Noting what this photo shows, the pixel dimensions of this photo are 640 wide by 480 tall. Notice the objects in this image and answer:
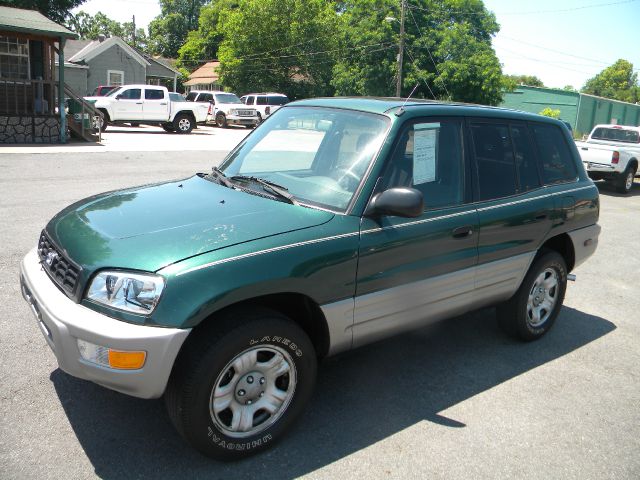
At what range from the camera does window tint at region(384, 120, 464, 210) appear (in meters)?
3.65

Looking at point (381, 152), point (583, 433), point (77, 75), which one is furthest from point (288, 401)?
point (77, 75)

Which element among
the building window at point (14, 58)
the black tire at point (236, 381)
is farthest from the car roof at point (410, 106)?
the building window at point (14, 58)

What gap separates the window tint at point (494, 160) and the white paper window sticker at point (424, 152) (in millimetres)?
422

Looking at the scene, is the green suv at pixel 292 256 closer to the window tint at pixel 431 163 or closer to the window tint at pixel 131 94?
the window tint at pixel 431 163

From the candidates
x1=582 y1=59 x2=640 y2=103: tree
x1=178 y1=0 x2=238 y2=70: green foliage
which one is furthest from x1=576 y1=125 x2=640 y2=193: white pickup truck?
x1=582 y1=59 x2=640 y2=103: tree

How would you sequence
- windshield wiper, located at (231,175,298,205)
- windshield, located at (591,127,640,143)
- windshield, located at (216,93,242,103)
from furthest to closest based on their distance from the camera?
windshield, located at (216,93,242,103) → windshield, located at (591,127,640,143) → windshield wiper, located at (231,175,298,205)

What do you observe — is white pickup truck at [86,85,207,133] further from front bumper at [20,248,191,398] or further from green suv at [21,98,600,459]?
front bumper at [20,248,191,398]

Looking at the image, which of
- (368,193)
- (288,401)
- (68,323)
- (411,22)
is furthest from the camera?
(411,22)

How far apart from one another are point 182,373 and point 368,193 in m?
1.45

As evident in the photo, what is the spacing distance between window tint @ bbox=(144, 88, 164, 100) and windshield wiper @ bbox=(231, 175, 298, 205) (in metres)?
23.9

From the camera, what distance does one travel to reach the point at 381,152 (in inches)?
139

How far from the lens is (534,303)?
4.74 meters

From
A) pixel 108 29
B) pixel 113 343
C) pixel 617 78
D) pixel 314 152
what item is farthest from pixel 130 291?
pixel 617 78

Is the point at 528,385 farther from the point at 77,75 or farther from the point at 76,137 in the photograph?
the point at 77,75
